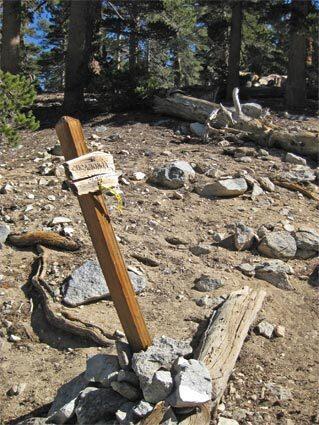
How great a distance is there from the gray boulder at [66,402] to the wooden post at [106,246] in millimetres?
572

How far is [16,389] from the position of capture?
478cm

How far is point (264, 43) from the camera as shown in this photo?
81.0 ft

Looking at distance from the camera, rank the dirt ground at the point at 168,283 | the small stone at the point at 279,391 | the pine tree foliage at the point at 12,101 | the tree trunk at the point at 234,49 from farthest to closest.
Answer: the tree trunk at the point at 234,49 < the pine tree foliage at the point at 12,101 < the dirt ground at the point at 168,283 < the small stone at the point at 279,391

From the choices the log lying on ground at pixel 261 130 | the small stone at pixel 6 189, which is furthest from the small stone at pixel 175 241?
the log lying on ground at pixel 261 130

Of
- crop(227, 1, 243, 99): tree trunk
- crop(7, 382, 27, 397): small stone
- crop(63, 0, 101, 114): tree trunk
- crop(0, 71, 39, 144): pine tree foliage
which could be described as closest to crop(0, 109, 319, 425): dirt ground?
crop(7, 382, 27, 397): small stone

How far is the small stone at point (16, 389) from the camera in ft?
15.6

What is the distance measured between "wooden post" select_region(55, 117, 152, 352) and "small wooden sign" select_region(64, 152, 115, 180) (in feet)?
0.33

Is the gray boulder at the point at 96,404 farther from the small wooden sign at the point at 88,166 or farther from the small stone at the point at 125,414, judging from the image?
the small wooden sign at the point at 88,166

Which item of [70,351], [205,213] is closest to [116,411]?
[70,351]

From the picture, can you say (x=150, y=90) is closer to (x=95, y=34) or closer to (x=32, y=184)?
(x=95, y=34)

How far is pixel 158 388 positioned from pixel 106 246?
1.06m

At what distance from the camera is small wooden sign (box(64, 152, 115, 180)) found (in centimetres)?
345

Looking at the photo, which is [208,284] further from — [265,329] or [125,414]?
[125,414]

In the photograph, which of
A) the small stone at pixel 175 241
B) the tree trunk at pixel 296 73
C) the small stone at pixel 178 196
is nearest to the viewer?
the small stone at pixel 175 241
